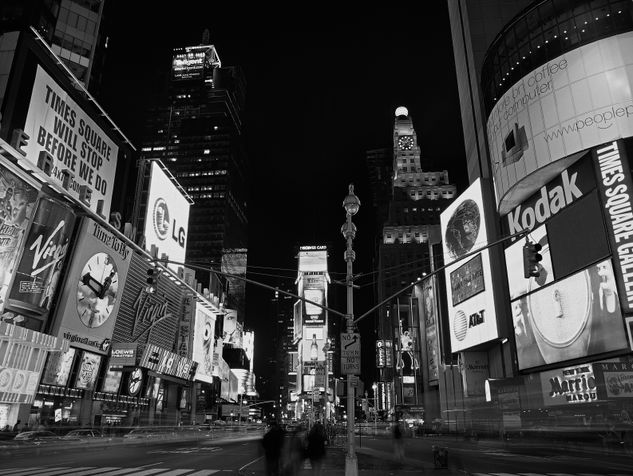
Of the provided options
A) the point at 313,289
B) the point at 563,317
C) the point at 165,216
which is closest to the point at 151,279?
the point at 563,317

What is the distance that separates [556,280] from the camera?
4278cm

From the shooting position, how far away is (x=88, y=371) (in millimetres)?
50469

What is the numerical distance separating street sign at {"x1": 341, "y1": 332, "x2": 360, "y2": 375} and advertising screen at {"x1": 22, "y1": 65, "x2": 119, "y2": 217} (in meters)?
32.4

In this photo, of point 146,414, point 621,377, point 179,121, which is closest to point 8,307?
point 146,414

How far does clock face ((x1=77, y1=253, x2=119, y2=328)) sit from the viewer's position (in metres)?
45.9

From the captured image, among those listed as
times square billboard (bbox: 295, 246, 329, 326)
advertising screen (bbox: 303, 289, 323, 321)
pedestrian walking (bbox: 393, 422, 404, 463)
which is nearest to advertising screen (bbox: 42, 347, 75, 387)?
pedestrian walking (bbox: 393, 422, 404, 463)

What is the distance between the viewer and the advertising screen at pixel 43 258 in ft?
124

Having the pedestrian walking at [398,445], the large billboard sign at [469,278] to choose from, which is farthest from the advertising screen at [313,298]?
the pedestrian walking at [398,445]

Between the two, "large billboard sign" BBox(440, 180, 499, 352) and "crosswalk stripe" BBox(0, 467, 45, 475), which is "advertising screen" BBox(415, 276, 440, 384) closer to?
"large billboard sign" BBox(440, 180, 499, 352)

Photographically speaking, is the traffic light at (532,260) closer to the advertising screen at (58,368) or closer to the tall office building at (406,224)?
the advertising screen at (58,368)

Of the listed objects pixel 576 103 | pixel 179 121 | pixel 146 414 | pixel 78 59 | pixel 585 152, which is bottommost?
pixel 146 414

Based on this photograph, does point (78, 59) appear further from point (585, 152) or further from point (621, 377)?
point (621, 377)

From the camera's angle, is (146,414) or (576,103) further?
(146,414)

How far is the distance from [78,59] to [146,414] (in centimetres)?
5043
